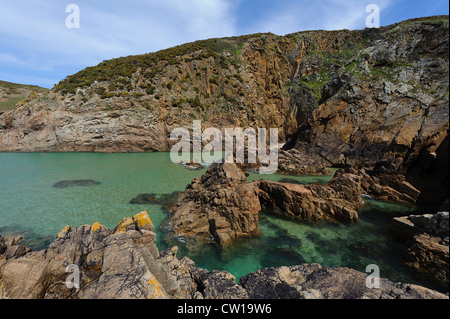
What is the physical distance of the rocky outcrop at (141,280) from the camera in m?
3.78

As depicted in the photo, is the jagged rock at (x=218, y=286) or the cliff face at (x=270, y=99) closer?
the jagged rock at (x=218, y=286)

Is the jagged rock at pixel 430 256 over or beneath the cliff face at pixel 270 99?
beneath

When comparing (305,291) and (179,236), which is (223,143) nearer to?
(179,236)

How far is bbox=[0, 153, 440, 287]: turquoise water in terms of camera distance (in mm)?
7789

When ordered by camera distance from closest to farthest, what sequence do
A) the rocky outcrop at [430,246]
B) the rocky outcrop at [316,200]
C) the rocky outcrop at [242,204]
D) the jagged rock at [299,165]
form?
1. the rocky outcrop at [430,246]
2. the rocky outcrop at [242,204]
3. the rocky outcrop at [316,200]
4. the jagged rock at [299,165]

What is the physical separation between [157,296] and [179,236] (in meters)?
6.21

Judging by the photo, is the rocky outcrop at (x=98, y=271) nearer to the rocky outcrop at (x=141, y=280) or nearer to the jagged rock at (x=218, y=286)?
the rocky outcrop at (x=141, y=280)

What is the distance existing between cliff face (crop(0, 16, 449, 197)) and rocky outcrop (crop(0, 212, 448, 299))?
261 inches

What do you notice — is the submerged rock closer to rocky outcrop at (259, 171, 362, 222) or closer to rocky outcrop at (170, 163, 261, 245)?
rocky outcrop at (170, 163, 261, 245)

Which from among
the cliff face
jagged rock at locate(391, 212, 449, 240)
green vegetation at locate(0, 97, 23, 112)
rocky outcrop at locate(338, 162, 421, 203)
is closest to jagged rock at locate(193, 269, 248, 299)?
jagged rock at locate(391, 212, 449, 240)

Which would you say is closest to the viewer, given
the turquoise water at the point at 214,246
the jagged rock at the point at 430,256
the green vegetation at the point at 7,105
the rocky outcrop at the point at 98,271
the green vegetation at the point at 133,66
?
the rocky outcrop at the point at 98,271

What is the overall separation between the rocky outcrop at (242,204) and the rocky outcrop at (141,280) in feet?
14.1

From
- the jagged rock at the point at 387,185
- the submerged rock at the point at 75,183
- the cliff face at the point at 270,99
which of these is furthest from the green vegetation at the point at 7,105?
the jagged rock at the point at 387,185
